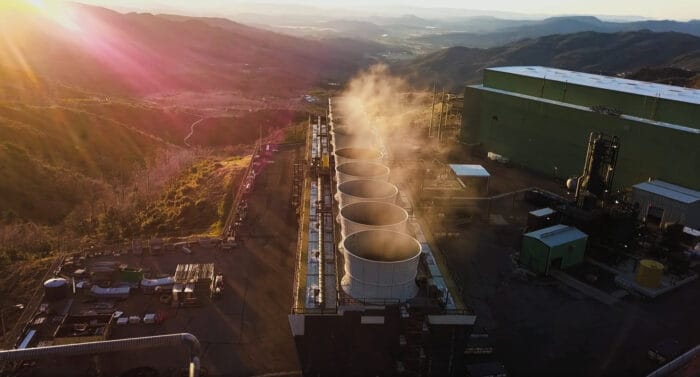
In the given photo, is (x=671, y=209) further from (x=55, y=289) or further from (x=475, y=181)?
(x=55, y=289)

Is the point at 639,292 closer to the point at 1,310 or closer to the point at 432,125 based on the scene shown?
the point at 1,310

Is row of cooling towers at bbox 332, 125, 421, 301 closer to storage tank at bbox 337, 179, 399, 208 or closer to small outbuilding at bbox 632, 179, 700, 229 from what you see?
storage tank at bbox 337, 179, 399, 208

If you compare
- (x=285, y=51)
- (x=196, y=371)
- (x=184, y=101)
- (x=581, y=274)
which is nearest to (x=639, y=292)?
(x=581, y=274)

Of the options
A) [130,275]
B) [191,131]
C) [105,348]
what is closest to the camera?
[105,348]

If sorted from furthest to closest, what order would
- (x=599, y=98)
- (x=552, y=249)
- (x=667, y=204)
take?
(x=599, y=98) < (x=667, y=204) < (x=552, y=249)

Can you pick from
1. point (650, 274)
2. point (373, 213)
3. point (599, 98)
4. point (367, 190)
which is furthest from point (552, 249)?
point (599, 98)

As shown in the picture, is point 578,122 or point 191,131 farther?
point 191,131

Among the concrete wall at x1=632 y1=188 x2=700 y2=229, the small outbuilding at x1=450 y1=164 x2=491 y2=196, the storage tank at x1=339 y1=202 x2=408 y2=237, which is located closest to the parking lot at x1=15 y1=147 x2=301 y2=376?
the storage tank at x1=339 y1=202 x2=408 y2=237
